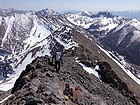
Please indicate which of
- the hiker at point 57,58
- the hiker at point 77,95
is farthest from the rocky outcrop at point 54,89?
the hiker at point 57,58

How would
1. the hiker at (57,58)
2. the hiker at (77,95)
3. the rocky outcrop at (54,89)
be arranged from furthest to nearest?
the hiker at (57,58) < the hiker at (77,95) < the rocky outcrop at (54,89)

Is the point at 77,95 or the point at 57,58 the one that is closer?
the point at 77,95

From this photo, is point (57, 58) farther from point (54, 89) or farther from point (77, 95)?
point (54, 89)

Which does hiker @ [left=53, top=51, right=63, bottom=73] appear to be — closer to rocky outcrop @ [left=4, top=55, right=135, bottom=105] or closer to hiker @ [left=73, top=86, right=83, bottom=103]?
rocky outcrop @ [left=4, top=55, right=135, bottom=105]

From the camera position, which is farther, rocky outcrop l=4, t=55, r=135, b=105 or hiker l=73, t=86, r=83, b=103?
hiker l=73, t=86, r=83, b=103

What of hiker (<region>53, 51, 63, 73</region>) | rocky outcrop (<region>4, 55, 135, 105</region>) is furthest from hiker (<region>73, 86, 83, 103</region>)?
hiker (<region>53, 51, 63, 73</region>)

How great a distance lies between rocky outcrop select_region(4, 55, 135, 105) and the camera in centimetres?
3150

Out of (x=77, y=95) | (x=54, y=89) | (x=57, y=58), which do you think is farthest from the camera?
(x=57, y=58)

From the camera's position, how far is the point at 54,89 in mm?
36688

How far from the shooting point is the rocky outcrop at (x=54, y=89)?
3150 cm

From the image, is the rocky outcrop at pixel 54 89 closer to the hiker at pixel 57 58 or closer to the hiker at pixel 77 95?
the hiker at pixel 77 95

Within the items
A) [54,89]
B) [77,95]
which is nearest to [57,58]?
[77,95]

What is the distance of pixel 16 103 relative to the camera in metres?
31.5

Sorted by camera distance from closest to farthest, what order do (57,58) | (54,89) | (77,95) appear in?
(54,89) < (77,95) < (57,58)
